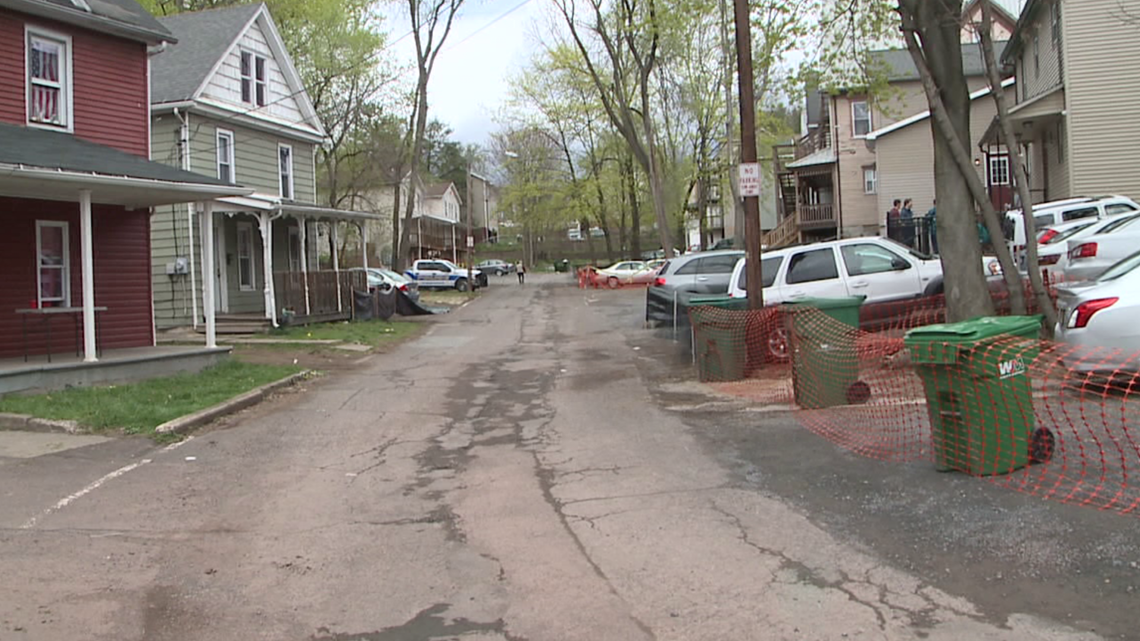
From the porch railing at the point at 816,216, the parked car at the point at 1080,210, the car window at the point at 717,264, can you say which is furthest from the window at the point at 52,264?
the porch railing at the point at 816,216

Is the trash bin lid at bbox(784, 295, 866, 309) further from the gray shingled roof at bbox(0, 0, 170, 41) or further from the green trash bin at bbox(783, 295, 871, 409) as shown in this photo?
the gray shingled roof at bbox(0, 0, 170, 41)

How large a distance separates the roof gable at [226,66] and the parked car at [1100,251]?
20.3 meters

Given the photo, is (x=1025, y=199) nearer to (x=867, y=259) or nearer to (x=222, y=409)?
(x=867, y=259)

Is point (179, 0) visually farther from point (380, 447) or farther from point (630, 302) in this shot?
point (380, 447)

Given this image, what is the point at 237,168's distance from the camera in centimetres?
2631

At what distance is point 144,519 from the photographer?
7266 millimetres

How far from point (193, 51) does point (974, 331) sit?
80.7ft

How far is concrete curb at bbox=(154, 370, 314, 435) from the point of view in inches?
428

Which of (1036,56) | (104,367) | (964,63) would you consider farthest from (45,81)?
(964,63)

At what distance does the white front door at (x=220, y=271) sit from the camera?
25.7 meters

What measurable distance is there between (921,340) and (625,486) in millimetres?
2599

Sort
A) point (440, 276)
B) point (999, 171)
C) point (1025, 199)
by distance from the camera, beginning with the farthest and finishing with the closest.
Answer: point (440, 276) < point (999, 171) < point (1025, 199)

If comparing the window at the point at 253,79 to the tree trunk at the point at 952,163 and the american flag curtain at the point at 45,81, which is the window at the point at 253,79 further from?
the tree trunk at the point at 952,163

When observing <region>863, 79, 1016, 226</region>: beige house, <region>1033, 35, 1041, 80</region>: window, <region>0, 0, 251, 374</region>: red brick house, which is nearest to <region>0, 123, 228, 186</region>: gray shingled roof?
<region>0, 0, 251, 374</region>: red brick house
